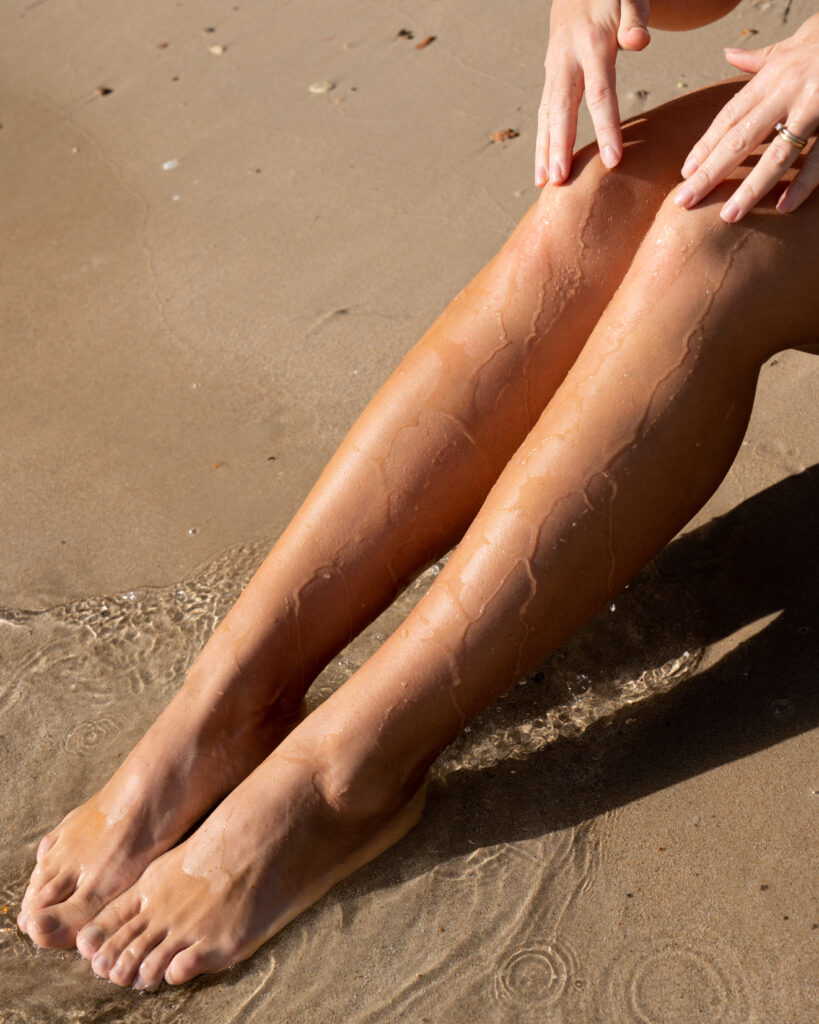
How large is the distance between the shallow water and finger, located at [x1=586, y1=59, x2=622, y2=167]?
2.59 ft

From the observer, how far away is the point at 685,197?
1.52m

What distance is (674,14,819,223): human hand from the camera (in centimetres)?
148

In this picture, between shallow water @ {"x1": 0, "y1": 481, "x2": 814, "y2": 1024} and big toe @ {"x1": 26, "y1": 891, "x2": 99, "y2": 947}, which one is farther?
big toe @ {"x1": 26, "y1": 891, "x2": 99, "y2": 947}

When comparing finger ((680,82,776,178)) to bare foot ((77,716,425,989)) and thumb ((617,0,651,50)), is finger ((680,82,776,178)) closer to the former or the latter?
thumb ((617,0,651,50))

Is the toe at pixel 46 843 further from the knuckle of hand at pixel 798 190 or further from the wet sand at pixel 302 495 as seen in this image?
the knuckle of hand at pixel 798 190

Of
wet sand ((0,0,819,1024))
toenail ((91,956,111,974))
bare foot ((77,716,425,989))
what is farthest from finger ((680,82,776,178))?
toenail ((91,956,111,974))

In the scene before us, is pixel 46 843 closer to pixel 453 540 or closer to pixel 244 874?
pixel 244 874

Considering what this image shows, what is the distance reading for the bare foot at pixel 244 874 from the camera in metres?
1.55

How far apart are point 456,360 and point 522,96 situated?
6.25 feet

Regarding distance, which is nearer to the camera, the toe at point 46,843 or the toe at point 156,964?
the toe at point 156,964

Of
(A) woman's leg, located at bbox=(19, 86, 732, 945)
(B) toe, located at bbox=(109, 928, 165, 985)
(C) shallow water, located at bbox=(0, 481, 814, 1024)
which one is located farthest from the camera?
(A) woman's leg, located at bbox=(19, 86, 732, 945)

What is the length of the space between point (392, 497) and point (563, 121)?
2.13ft

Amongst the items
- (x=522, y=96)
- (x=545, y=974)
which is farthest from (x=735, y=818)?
(x=522, y=96)

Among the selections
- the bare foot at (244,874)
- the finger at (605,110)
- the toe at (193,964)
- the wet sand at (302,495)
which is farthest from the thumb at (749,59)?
the toe at (193,964)
